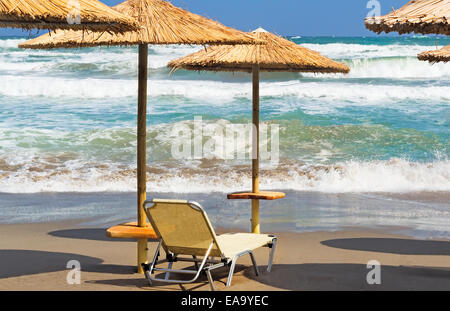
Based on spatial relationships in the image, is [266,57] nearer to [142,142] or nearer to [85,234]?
[142,142]

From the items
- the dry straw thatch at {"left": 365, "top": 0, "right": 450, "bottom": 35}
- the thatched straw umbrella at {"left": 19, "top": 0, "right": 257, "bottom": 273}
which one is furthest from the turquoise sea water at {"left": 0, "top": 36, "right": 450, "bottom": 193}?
the dry straw thatch at {"left": 365, "top": 0, "right": 450, "bottom": 35}

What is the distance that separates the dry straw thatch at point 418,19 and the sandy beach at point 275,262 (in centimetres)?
195

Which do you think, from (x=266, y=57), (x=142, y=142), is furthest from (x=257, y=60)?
(x=142, y=142)

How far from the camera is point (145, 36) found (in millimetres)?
5809

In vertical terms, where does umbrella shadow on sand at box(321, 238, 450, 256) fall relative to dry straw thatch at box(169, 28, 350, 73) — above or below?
below

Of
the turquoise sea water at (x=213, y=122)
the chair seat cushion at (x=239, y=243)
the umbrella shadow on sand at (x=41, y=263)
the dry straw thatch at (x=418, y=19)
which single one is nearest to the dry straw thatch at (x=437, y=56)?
the dry straw thatch at (x=418, y=19)

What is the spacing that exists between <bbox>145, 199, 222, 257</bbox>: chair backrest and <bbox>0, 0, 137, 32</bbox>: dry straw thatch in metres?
1.31

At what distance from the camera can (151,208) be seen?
5734 millimetres

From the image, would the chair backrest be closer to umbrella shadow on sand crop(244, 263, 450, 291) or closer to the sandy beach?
the sandy beach

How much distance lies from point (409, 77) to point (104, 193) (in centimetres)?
2059

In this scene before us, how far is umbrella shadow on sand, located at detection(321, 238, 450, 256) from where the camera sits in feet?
24.1

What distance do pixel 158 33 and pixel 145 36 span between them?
4.8 inches
